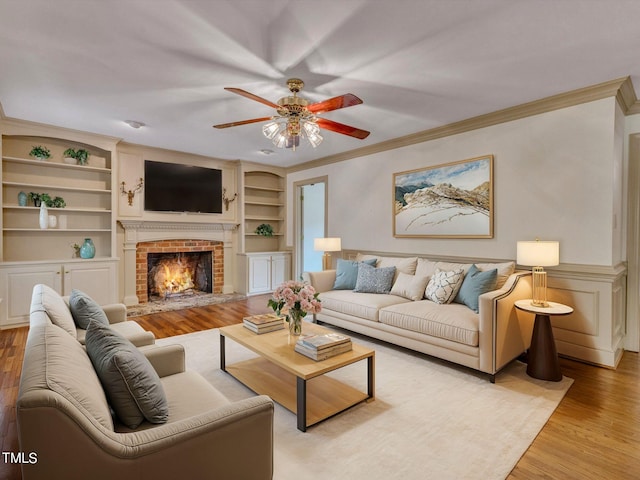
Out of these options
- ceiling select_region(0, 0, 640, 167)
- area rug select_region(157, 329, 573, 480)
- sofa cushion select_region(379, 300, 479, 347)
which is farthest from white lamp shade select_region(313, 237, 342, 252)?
area rug select_region(157, 329, 573, 480)

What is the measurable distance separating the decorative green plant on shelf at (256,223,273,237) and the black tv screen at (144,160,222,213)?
3.05ft

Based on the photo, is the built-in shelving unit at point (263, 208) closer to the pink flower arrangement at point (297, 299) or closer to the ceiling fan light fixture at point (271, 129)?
the ceiling fan light fixture at point (271, 129)

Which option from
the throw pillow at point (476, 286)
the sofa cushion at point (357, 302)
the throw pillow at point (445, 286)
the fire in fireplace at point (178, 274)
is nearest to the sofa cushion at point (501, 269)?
the throw pillow at point (476, 286)

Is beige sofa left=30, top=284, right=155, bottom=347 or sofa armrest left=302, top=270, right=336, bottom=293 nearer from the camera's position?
beige sofa left=30, top=284, right=155, bottom=347

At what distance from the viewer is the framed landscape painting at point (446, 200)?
12.5ft

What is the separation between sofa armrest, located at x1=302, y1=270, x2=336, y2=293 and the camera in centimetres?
439

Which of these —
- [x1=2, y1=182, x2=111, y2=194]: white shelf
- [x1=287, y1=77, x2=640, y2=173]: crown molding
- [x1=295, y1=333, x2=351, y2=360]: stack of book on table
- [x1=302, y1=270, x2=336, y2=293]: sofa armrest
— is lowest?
[x1=295, y1=333, x2=351, y2=360]: stack of book on table

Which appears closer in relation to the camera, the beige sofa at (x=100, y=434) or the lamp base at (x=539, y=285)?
the beige sofa at (x=100, y=434)

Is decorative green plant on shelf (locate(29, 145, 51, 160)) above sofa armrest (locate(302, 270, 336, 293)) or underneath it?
above

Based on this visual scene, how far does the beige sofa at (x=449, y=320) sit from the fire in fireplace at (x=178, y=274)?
3234 millimetres

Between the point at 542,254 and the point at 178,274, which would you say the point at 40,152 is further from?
the point at 542,254

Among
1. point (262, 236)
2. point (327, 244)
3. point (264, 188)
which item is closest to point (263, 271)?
point (262, 236)

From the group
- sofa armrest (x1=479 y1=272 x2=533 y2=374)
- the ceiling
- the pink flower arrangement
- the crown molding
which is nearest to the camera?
the ceiling

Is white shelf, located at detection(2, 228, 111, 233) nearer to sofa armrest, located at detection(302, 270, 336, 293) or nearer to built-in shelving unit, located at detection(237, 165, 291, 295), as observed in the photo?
built-in shelving unit, located at detection(237, 165, 291, 295)
